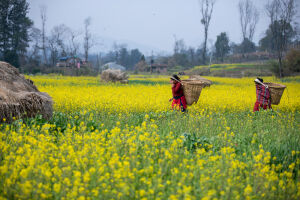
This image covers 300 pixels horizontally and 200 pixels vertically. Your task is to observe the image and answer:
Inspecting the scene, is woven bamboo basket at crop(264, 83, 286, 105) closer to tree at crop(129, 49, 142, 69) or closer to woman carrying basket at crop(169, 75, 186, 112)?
woman carrying basket at crop(169, 75, 186, 112)

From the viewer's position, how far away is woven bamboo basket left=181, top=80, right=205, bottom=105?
258 inches

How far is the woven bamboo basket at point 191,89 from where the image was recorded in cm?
654

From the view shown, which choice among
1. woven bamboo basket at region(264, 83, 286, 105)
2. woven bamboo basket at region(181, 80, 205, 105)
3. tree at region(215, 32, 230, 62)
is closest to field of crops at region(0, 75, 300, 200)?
woven bamboo basket at region(264, 83, 286, 105)

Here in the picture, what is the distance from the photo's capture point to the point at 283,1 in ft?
92.4

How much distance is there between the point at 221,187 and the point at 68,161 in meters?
2.03

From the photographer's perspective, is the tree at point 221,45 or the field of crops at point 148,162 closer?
the field of crops at point 148,162

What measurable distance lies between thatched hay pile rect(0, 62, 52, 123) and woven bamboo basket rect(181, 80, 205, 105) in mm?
3546

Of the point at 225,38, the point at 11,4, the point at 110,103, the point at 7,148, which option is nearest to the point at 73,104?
the point at 110,103

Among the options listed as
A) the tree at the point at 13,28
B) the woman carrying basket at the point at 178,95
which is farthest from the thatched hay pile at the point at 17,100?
the tree at the point at 13,28

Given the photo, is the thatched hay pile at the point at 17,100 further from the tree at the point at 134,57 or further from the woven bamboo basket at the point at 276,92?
the tree at the point at 134,57

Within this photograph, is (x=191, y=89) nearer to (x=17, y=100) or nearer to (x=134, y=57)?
(x=17, y=100)

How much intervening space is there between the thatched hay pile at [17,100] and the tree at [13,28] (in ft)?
95.1

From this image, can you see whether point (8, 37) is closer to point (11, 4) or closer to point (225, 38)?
point (11, 4)

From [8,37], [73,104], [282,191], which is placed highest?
[8,37]
